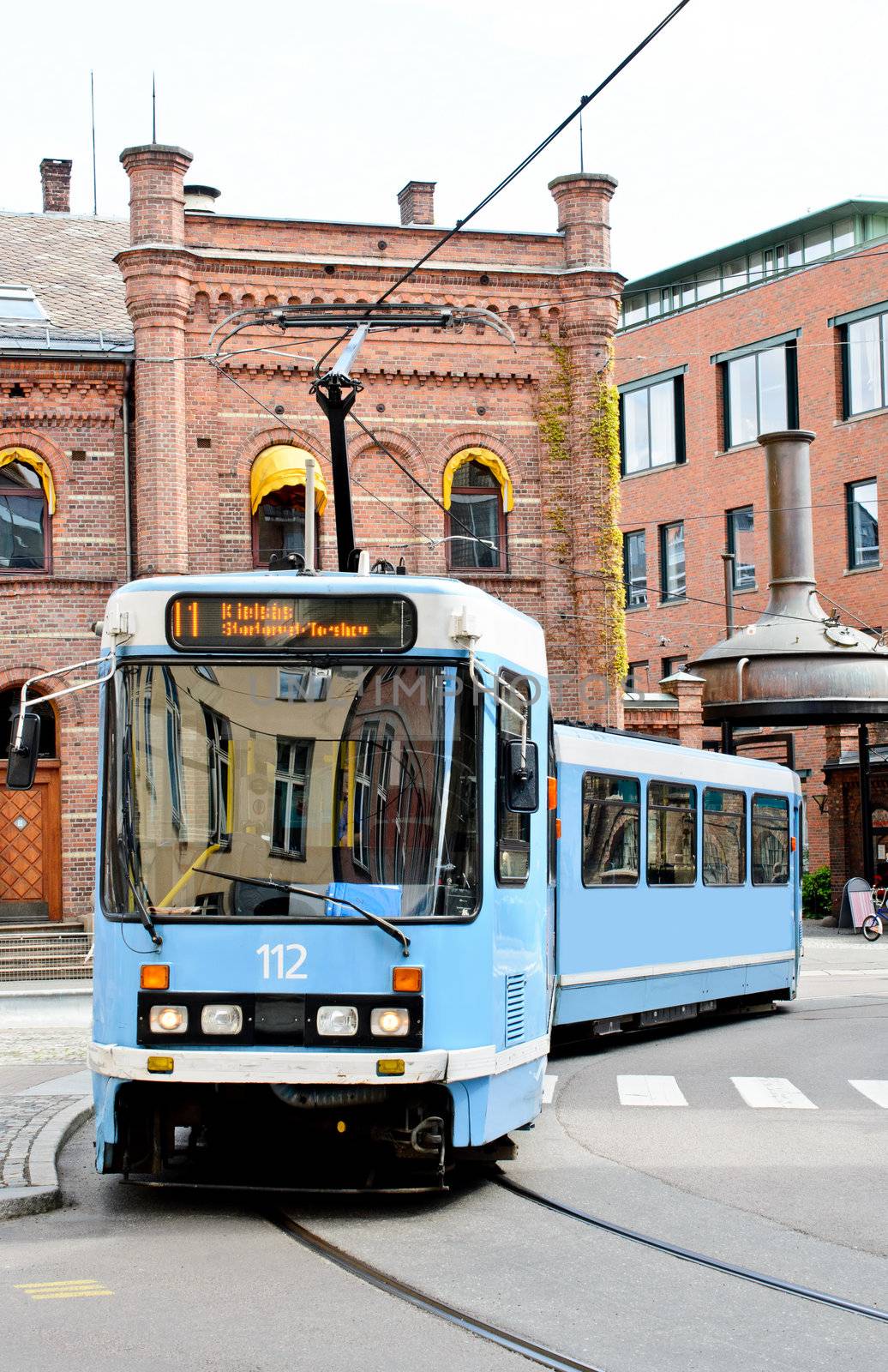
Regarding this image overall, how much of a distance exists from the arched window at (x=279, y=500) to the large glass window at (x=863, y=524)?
1927 centimetres

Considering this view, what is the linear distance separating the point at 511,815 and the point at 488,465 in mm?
19841

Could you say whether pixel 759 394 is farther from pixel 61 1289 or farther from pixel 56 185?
pixel 61 1289

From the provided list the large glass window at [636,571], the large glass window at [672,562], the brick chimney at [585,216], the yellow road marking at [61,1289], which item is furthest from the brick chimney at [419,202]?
the yellow road marking at [61,1289]

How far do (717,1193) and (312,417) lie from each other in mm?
19625

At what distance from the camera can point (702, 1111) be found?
1246 centimetres

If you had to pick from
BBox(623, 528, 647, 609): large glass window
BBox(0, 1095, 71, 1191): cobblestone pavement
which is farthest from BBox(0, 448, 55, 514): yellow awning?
BBox(623, 528, 647, 609): large glass window

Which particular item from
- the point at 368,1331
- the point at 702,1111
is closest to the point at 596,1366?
the point at 368,1331

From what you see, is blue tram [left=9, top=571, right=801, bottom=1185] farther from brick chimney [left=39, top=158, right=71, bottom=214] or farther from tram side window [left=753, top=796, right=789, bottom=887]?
brick chimney [left=39, top=158, right=71, bottom=214]

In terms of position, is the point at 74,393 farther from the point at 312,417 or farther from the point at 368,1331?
the point at 368,1331

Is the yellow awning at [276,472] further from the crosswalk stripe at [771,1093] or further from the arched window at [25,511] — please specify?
the crosswalk stripe at [771,1093]

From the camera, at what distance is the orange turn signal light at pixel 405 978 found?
8094 millimetres

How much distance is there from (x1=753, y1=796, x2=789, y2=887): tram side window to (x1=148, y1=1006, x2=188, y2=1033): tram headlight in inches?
485

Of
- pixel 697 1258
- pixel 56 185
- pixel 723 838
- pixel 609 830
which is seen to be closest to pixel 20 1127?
pixel 697 1258

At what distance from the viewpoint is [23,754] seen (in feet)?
27.5
